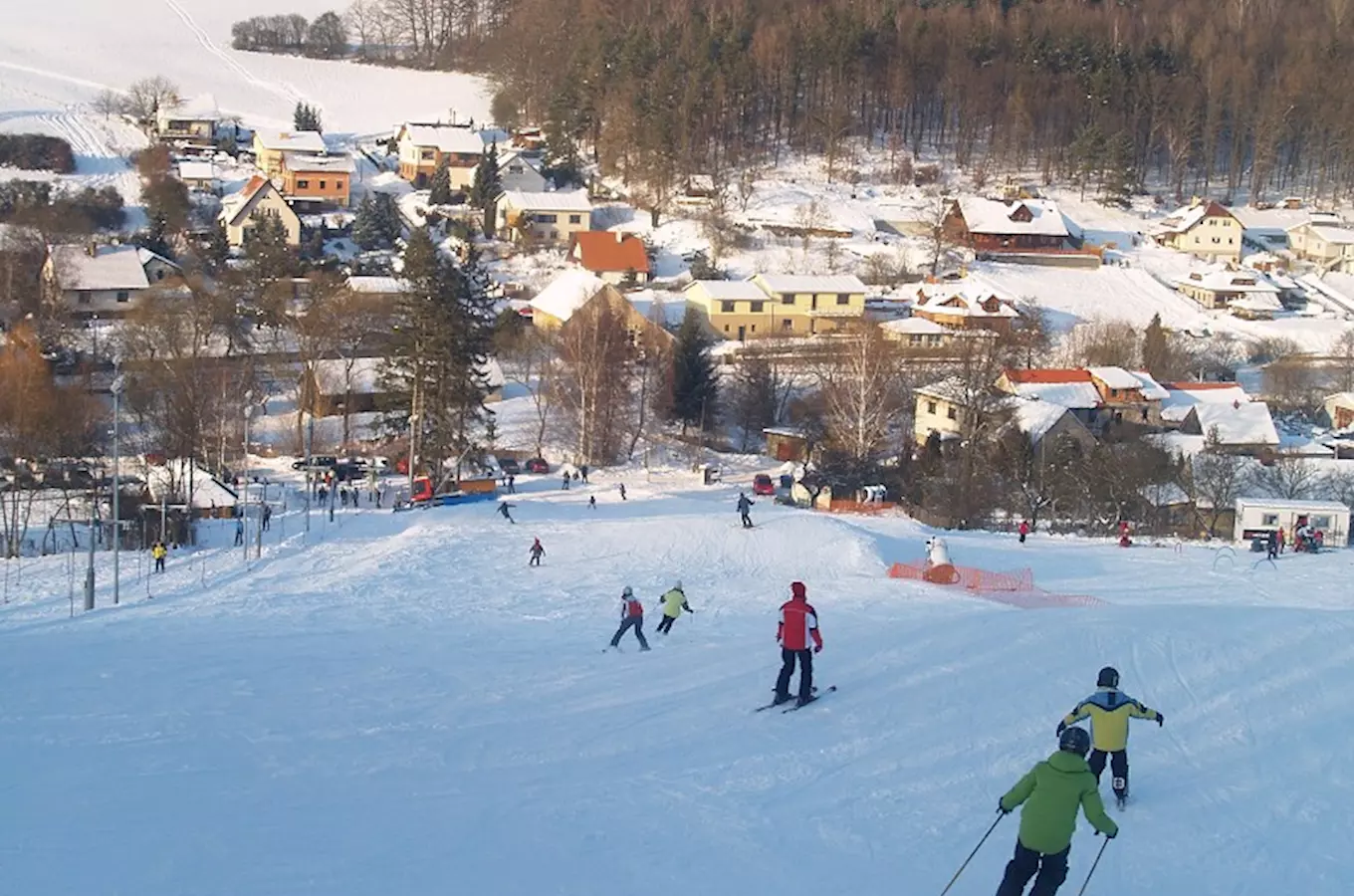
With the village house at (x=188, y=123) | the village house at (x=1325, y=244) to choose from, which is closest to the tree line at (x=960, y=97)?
the village house at (x=1325, y=244)

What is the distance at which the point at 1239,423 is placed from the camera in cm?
3262

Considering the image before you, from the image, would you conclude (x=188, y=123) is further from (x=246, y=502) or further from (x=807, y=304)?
(x=246, y=502)

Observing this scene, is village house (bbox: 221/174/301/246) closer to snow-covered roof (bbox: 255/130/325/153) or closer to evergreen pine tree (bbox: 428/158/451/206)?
evergreen pine tree (bbox: 428/158/451/206)

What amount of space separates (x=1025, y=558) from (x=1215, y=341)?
27.8 meters

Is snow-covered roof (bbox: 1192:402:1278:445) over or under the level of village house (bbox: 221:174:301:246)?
under

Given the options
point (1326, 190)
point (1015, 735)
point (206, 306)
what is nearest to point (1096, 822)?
point (1015, 735)

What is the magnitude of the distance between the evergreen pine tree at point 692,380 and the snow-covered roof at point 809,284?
8988 millimetres

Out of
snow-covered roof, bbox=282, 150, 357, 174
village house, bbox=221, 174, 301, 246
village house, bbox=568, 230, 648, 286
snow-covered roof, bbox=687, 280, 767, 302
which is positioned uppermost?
snow-covered roof, bbox=282, 150, 357, 174

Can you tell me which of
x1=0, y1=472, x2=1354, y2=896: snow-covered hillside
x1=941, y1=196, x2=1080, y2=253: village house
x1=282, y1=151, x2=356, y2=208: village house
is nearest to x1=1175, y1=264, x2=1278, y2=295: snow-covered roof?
x1=941, y1=196, x2=1080, y2=253: village house

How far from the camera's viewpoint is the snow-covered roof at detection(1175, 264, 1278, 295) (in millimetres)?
46031

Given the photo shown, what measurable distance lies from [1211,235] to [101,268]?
38.1 metres

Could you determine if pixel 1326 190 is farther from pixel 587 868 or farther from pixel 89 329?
pixel 587 868

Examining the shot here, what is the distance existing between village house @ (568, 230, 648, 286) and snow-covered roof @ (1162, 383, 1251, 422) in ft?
57.1

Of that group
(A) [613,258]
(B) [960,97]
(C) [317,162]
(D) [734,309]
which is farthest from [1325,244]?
(C) [317,162]
